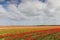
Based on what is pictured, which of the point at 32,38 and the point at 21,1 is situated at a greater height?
the point at 21,1

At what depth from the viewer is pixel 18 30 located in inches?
102

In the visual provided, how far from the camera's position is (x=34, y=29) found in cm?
261

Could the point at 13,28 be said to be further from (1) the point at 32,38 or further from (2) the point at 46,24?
(2) the point at 46,24

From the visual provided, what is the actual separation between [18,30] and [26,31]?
6.2 inches

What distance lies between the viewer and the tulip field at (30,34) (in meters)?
2.41

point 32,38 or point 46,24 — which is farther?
point 46,24

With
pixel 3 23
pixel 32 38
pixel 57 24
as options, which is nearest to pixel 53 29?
pixel 57 24

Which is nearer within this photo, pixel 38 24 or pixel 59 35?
pixel 59 35

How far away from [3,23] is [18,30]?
13.4 inches

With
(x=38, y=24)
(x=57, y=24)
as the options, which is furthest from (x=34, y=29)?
(x=57, y=24)

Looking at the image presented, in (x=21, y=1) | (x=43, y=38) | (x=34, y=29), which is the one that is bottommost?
(x=43, y=38)

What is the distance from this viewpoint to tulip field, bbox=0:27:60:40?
2410 millimetres

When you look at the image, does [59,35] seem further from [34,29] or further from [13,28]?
[13,28]

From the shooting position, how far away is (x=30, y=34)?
8.16ft
